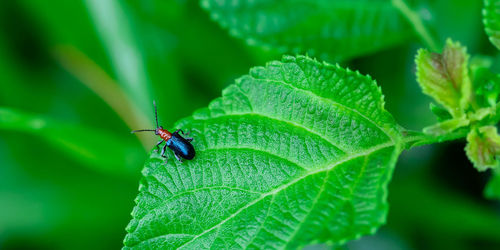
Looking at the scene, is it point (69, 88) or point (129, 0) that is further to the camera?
point (69, 88)

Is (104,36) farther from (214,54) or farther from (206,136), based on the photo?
(206,136)

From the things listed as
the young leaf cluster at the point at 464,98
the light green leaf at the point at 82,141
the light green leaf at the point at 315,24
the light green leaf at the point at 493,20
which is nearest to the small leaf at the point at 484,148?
the young leaf cluster at the point at 464,98

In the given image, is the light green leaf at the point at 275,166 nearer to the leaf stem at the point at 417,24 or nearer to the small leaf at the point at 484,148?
the small leaf at the point at 484,148

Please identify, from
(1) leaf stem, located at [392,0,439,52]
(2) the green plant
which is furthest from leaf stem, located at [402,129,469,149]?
(1) leaf stem, located at [392,0,439,52]

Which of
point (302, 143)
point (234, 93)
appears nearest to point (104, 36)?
point (234, 93)

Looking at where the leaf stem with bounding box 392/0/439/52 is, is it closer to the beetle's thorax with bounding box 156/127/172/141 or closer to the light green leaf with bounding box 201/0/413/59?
the light green leaf with bounding box 201/0/413/59

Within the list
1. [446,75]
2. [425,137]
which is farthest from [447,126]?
[446,75]
